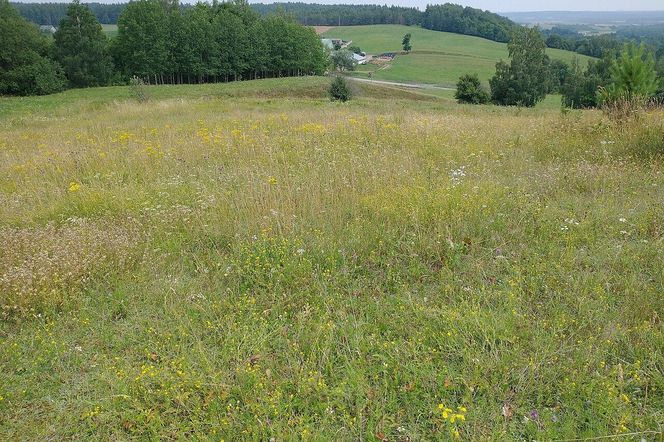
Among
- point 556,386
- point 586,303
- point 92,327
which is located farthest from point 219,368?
point 586,303

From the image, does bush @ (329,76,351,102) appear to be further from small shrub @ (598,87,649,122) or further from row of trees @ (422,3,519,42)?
row of trees @ (422,3,519,42)

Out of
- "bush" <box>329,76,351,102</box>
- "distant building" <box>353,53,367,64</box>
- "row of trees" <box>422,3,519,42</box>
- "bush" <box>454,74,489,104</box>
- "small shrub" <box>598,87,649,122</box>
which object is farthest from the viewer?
"row of trees" <box>422,3,519,42</box>

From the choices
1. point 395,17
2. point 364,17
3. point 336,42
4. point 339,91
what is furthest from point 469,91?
point 364,17

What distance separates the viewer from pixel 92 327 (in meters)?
3.53

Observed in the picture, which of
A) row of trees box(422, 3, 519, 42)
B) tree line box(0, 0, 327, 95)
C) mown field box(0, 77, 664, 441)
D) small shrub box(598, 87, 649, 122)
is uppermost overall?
row of trees box(422, 3, 519, 42)

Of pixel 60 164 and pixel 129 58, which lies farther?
pixel 129 58

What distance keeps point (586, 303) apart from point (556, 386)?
0.95 meters

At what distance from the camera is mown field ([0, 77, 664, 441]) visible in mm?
2664

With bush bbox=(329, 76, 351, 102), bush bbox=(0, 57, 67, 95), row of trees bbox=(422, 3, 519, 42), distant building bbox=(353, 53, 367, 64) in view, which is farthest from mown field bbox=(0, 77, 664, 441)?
row of trees bbox=(422, 3, 519, 42)

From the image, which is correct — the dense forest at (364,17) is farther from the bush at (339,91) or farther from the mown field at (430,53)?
the bush at (339,91)

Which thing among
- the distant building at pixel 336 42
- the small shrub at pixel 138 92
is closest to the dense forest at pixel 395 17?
the distant building at pixel 336 42

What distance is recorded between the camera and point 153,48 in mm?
55062

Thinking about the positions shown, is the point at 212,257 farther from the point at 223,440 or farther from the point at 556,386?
the point at 556,386

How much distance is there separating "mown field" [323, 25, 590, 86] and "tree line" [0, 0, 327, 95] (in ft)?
61.6
